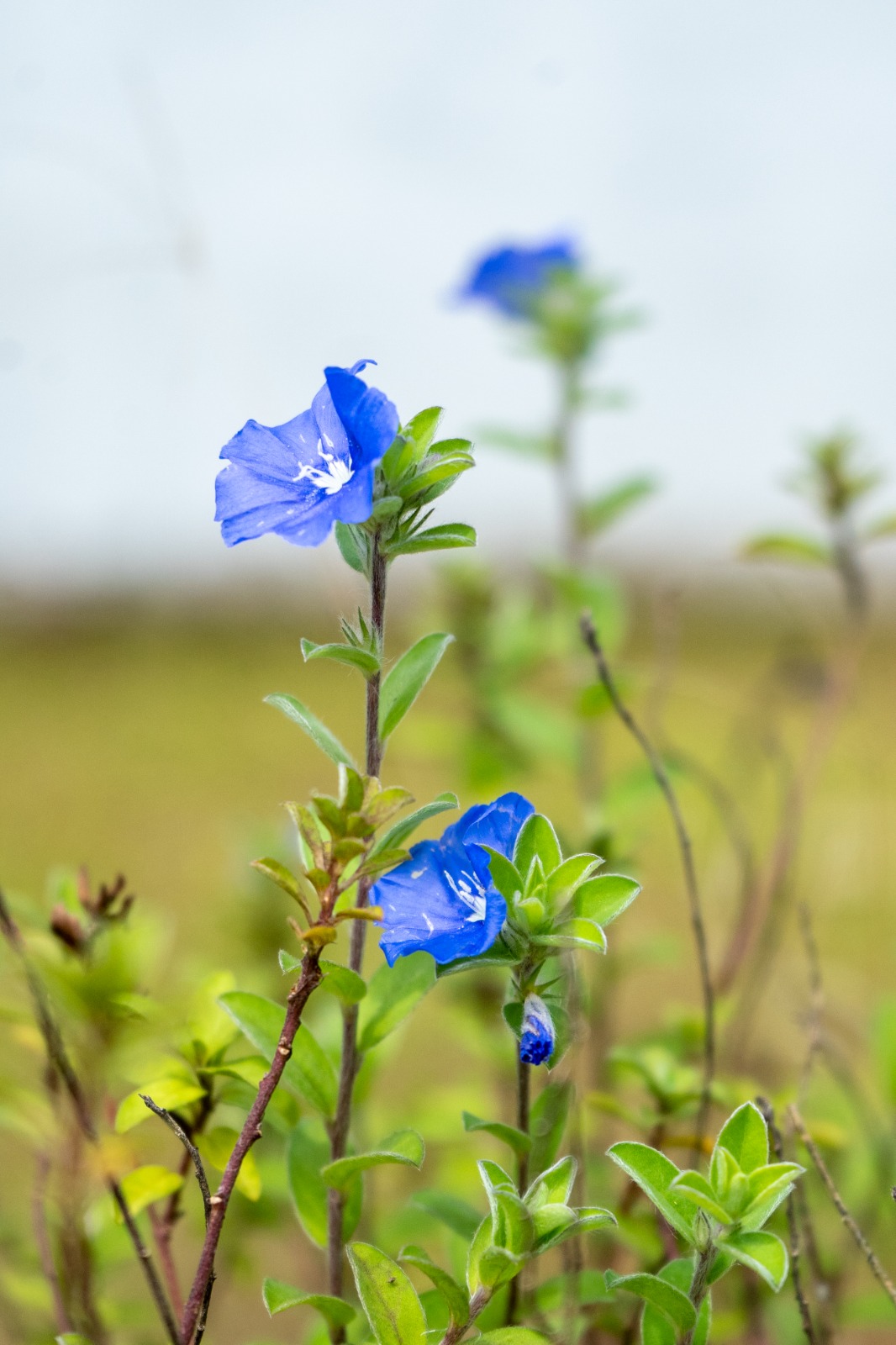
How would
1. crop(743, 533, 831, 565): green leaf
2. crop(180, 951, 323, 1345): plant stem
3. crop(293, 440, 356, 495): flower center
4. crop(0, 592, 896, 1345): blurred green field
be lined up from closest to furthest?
crop(180, 951, 323, 1345): plant stem
crop(293, 440, 356, 495): flower center
crop(743, 533, 831, 565): green leaf
crop(0, 592, 896, 1345): blurred green field

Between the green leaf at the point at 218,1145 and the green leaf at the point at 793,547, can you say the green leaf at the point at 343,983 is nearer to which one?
the green leaf at the point at 218,1145

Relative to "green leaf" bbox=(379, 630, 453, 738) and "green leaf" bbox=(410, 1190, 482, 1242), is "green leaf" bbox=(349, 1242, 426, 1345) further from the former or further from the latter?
"green leaf" bbox=(379, 630, 453, 738)

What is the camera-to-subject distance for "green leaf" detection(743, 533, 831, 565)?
101 cm

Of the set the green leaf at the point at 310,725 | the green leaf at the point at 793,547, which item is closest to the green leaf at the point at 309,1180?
the green leaf at the point at 310,725

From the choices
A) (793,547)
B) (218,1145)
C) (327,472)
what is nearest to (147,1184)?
(218,1145)

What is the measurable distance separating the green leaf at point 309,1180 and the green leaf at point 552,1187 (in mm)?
123

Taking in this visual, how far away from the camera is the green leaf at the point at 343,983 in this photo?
0.47 m

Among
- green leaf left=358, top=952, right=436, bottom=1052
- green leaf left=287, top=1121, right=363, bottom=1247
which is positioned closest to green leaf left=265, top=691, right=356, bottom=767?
green leaf left=358, top=952, right=436, bottom=1052

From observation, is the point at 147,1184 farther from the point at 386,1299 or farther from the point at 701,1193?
the point at 701,1193

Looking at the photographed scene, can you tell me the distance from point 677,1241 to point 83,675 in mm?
1878

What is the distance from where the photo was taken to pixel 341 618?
50 cm

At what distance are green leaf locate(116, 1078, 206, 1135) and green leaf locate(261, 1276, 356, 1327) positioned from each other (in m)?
0.09

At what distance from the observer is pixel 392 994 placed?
56cm

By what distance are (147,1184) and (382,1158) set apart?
0.49ft
